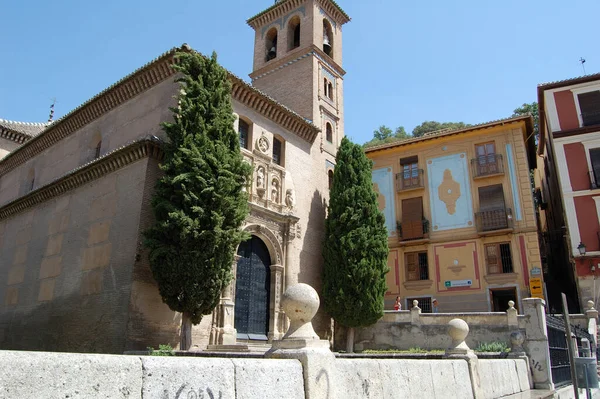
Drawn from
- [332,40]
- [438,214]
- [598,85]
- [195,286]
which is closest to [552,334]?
[195,286]

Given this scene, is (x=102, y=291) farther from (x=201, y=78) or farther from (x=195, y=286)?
(x=201, y=78)

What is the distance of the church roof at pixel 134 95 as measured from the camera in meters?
15.7

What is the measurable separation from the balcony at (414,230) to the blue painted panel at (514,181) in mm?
4233

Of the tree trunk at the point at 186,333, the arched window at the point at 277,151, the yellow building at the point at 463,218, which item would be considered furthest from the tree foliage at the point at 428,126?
the tree trunk at the point at 186,333

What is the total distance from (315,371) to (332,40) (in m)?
23.3

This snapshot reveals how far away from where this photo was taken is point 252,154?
17.2m

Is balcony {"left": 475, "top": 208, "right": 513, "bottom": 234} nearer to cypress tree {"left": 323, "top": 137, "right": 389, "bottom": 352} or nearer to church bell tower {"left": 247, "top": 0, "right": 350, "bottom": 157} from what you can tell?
cypress tree {"left": 323, "top": 137, "right": 389, "bottom": 352}

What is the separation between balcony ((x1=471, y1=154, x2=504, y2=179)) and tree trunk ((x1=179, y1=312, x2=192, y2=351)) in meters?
16.6

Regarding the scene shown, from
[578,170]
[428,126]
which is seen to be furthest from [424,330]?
[428,126]

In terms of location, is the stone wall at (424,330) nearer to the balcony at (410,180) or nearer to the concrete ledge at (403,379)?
the concrete ledge at (403,379)

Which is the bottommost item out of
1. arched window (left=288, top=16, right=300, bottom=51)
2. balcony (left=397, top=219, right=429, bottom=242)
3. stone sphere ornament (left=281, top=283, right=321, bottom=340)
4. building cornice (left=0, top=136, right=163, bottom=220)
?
stone sphere ornament (left=281, top=283, right=321, bottom=340)

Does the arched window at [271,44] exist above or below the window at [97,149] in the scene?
above

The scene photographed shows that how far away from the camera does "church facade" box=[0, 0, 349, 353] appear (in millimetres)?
13016

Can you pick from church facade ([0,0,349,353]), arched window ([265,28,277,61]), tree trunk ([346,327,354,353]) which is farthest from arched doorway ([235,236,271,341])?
arched window ([265,28,277,61])
